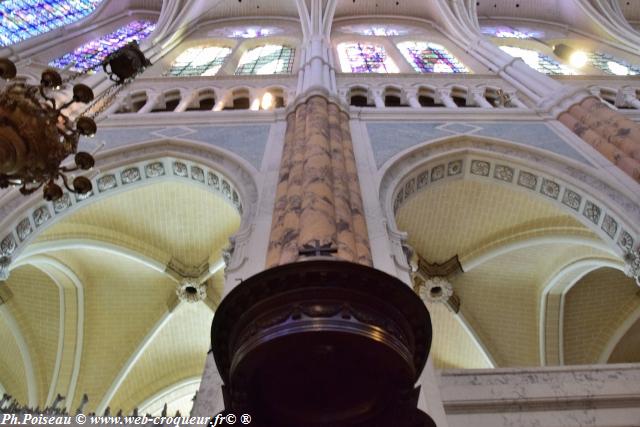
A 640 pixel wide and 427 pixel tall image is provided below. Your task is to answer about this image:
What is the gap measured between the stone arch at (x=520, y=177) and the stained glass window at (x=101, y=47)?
7.28 meters

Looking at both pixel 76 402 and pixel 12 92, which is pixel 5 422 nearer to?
pixel 12 92

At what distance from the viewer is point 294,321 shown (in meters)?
3.08

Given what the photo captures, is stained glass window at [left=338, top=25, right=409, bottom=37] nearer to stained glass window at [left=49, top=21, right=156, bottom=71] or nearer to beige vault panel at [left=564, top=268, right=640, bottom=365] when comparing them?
stained glass window at [left=49, top=21, right=156, bottom=71]

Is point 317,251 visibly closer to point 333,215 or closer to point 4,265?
point 333,215

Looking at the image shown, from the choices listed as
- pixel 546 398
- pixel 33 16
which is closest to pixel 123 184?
pixel 546 398

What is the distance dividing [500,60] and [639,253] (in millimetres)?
6883

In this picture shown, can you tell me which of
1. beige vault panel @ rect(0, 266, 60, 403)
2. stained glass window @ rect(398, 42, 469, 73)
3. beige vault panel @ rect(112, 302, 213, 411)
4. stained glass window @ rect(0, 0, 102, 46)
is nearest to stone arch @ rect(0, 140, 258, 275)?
Result: beige vault panel @ rect(112, 302, 213, 411)

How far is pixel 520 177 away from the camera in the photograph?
8.37m

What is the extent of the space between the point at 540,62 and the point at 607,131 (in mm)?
7550

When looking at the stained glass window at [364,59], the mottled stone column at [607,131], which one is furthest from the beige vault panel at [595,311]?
the stained glass window at [364,59]

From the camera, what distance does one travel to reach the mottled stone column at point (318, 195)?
15.8 ft

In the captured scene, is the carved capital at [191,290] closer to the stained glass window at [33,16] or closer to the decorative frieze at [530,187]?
the decorative frieze at [530,187]

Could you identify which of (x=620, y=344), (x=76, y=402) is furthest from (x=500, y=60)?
(x=76, y=402)

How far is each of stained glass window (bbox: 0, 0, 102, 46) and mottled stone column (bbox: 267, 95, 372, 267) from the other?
27.9 feet
